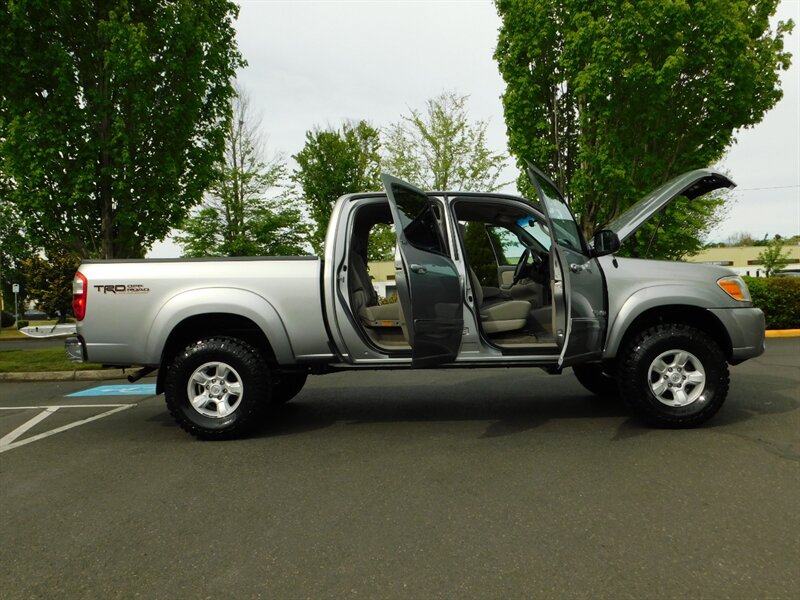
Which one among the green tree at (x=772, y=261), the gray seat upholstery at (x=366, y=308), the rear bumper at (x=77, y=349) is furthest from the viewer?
the green tree at (x=772, y=261)

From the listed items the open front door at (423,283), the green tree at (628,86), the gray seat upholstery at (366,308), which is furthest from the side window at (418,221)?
the green tree at (628,86)

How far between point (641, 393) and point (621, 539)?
2.19 m

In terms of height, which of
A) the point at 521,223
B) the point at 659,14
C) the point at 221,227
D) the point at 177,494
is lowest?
the point at 177,494

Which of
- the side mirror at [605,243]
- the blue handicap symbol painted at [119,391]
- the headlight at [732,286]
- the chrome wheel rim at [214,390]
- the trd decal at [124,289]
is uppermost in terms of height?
the side mirror at [605,243]

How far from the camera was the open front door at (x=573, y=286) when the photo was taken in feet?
15.0

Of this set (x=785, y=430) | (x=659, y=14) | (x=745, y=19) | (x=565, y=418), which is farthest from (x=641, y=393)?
(x=745, y=19)

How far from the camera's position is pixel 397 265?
451 cm

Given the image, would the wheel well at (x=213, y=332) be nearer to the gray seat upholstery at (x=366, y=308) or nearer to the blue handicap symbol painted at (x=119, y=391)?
the gray seat upholstery at (x=366, y=308)

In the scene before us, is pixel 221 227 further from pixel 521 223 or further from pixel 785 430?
pixel 785 430

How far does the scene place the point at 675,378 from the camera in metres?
4.82

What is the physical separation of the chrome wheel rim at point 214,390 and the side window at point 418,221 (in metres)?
1.87

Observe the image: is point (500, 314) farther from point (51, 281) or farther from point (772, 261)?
point (51, 281)

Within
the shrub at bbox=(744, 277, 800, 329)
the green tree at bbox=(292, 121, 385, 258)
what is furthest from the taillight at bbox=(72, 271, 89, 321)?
the green tree at bbox=(292, 121, 385, 258)

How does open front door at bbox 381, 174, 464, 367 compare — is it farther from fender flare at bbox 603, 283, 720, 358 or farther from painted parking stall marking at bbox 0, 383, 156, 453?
painted parking stall marking at bbox 0, 383, 156, 453
